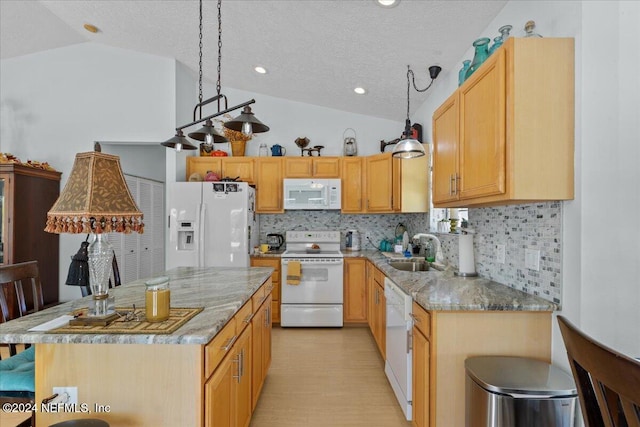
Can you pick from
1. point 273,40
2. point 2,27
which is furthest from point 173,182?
point 2,27

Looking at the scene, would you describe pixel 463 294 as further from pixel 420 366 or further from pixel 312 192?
pixel 312 192

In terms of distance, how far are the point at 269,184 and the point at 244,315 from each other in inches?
108

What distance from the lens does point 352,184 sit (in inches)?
172

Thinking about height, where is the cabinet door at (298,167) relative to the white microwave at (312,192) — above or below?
above

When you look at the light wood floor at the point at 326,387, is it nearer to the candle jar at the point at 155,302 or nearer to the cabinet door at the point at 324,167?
the candle jar at the point at 155,302

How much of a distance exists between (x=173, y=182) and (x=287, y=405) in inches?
108

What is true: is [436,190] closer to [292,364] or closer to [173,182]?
[292,364]

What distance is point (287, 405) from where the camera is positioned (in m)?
2.38

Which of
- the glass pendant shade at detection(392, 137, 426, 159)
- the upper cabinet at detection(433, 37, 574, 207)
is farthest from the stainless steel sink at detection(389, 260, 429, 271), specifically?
the upper cabinet at detection(433, 37, 574, 207)

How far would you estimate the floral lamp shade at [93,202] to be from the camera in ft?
4.02

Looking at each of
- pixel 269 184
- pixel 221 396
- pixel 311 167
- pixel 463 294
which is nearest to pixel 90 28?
pixel 269 184

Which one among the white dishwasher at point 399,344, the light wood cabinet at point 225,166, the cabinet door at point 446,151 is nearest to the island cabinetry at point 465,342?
the white dishwasher at point 399,344

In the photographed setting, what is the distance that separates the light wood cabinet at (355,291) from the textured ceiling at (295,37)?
1.97 meters

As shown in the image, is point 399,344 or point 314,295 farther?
point 314,295
